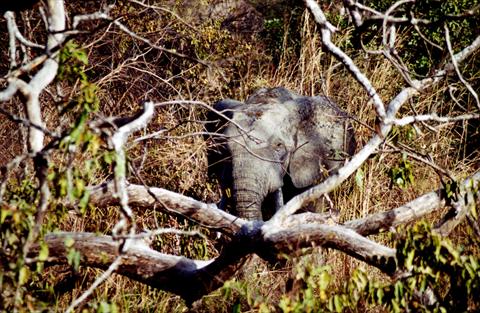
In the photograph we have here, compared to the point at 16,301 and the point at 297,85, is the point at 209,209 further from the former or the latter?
the point at 297,85

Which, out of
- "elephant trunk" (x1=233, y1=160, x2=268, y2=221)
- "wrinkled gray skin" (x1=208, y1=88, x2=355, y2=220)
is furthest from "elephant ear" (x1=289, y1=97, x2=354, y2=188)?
"elephant trunk" (x1=233, y1=160, x2=268, y2=221)

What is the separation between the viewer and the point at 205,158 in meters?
7.80

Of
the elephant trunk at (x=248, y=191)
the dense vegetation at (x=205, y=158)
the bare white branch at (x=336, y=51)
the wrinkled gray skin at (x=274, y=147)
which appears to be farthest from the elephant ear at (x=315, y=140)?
the bare white branch at (x=336, y=51)

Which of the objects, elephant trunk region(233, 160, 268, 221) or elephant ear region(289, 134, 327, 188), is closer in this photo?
elephant trunk region(233, 160, 268, 221)

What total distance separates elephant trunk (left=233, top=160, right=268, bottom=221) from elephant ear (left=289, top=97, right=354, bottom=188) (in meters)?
0.67

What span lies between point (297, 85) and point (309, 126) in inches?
49.9

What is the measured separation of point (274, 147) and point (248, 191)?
24.9 inches

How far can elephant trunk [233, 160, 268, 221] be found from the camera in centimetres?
677

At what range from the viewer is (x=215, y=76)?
9.20 metres

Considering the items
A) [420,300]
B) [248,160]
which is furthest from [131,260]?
[248,160]

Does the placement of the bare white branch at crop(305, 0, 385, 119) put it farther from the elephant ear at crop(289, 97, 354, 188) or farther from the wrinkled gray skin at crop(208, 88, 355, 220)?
the elephant ear at crop(289, 97, 354, 188)

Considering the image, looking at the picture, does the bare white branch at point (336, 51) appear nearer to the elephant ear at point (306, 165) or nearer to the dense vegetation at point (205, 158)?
the dense vegetation at point (205, 158)

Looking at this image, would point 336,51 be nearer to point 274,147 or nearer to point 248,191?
point 248,191

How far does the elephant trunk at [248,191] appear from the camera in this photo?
22.2 feet
